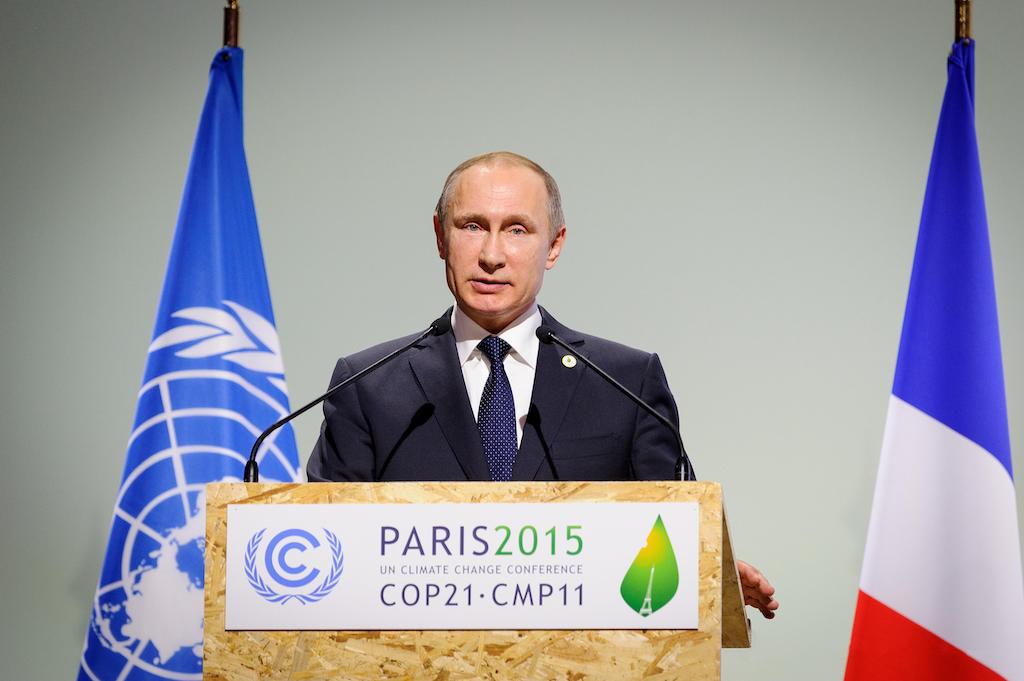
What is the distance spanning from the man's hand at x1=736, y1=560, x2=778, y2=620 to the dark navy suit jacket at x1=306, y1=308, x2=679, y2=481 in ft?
0.72

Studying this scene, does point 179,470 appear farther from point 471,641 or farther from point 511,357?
point 471,641

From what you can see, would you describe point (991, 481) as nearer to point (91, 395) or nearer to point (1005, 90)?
point (1005, 90)

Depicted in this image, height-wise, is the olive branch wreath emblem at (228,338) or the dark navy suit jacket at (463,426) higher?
the olive branch wreath emblem at (228,338)

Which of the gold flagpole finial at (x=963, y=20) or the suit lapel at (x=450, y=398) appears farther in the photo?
the gold flagpole finial at (x=963, y=20)

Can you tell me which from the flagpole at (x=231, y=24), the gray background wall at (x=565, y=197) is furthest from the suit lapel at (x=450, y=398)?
the flagpole at (x=231, y=24)

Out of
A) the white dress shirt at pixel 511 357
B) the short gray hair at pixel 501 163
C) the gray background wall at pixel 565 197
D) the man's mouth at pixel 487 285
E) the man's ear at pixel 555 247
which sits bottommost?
the white dress shirt at pixel 511 357

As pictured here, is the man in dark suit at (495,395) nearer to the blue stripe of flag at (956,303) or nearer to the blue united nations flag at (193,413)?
the blue united nations flag at (193,413)

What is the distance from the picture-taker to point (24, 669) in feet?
11.6

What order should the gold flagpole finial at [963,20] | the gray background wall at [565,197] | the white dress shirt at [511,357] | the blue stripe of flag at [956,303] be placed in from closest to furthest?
1. the white dress shirt at [511,357]
2. the blue stripe of flag at [956,303]
3. the gold flagpole finial at [963,20]
4. the gray background wall at [565,197]

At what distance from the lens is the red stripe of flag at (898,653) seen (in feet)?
9.16

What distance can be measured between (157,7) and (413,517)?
2.75m

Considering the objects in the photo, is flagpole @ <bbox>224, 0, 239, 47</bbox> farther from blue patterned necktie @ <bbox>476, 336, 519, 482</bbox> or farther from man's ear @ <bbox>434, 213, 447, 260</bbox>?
blue patterned necktie @ <bbox>476, 336, 519, 482</bbox>

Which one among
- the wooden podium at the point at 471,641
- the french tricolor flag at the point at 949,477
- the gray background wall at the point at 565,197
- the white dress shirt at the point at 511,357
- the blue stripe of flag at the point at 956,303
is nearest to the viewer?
the wooden podium at the point at 471,641

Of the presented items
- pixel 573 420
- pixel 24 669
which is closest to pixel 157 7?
pixel 24 669
